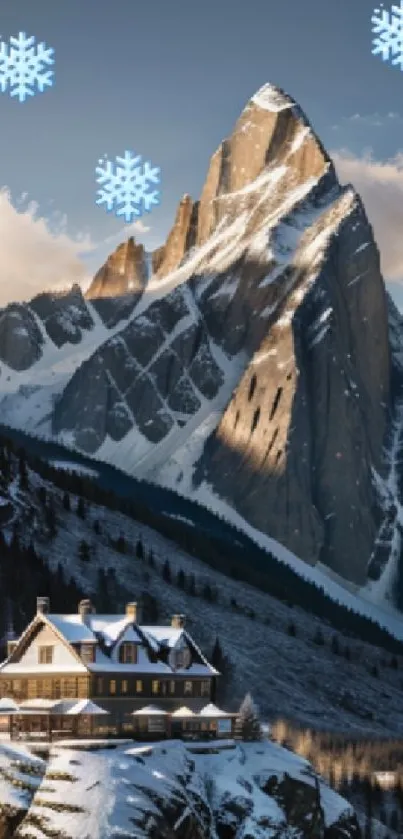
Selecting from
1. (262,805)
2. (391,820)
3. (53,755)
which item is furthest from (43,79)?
(391,820)

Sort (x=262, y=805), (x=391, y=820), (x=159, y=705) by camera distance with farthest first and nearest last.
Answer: (x=391, y=820)
(x=159, y=705)
(x=262, y=805)

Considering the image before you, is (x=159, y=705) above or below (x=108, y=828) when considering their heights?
above

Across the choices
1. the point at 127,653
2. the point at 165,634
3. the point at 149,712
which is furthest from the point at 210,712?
the point at 165,634

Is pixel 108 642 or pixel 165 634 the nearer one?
pixel 108 642

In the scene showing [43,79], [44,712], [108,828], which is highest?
[43,79]

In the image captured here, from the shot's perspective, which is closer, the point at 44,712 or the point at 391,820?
the point at 44,712

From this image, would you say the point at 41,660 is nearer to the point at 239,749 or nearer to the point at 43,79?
the point at 239,749

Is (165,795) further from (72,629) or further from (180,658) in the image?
(180,658)
